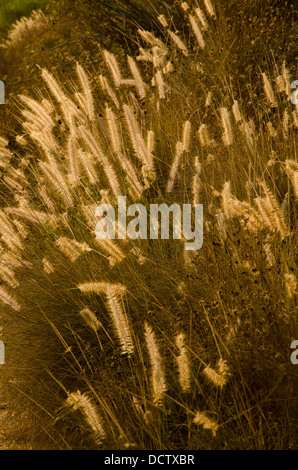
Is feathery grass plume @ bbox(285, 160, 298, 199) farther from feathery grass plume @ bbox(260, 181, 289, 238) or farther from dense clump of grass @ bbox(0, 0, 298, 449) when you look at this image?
feathery grass plume @ bbox(260, 181, 289, 238)

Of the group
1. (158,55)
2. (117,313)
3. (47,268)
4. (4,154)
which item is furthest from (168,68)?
(117,313)

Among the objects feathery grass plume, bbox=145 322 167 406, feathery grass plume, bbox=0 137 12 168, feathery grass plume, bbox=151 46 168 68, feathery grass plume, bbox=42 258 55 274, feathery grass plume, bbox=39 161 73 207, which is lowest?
feathery grass plume, bbox=145 322 167 406

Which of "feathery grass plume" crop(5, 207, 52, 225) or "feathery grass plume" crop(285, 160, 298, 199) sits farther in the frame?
"feathery grass plume" crop(5, 207, 52, 225)

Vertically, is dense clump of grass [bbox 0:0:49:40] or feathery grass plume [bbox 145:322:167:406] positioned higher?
dense clump of grass [bbox 0:0:49:40]

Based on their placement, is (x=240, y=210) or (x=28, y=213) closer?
(x=240, y=210)

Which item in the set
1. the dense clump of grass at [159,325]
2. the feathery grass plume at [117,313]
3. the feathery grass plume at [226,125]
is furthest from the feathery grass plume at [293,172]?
the feathery grass plume at [117,313]

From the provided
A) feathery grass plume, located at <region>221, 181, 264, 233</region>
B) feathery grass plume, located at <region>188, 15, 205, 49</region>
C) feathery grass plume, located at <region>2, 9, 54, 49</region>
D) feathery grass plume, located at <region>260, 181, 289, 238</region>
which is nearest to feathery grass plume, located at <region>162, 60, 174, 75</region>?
feathery grass plume, located at <region>188, 15, 205, 49</region>

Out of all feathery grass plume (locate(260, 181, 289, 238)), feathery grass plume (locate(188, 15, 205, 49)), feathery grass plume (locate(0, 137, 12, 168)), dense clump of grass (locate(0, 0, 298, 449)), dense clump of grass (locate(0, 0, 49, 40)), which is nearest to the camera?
dense clump of grass (locate(0, 0, 298, 449))

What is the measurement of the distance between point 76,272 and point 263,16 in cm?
360

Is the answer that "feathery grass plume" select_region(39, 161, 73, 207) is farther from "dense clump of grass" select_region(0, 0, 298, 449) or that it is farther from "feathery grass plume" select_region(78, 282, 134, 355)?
"feathery grass plume" select_region(78, 282, 134, 355)

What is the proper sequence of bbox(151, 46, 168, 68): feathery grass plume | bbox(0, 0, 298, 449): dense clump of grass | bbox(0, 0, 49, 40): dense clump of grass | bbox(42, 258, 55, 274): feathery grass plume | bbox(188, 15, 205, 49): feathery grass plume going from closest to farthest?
bbox(0, 0, 298, 449): dense clump of grass → bbox(42, 258, 55, 274): feathery grass plume → bbox(188, 15, 205, 49): feathery grass plume → bbox(151, 46, 168, 68): feathery grass plume → bbox(0, 0, 49, 40): dense clump of grass

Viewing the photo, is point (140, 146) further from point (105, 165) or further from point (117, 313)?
point (117, 313)

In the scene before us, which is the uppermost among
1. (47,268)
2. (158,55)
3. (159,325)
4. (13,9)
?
(13,9)

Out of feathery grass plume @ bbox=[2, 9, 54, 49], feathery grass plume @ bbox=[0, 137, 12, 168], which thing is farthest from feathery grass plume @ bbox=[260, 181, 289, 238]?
feathery grass plume @ bbox=[2, 9, 54, 49]
